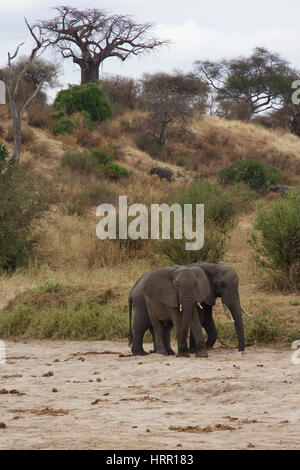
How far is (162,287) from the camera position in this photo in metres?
8.04

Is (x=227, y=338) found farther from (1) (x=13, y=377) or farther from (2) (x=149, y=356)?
(1) (x=13, y=377)

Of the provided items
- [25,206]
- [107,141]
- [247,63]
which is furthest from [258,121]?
[25,206]

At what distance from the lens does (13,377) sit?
7176 mm

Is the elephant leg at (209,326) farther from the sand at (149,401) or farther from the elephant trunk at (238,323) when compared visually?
the elephant trunk at (238,323)

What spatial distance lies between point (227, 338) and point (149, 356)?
146 cm

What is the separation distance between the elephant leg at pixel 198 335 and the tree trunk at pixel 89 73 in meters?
34.1

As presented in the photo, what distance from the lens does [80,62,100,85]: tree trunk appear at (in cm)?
4050

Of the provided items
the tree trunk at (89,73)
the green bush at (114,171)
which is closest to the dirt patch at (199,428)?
the green bush at (114,171)

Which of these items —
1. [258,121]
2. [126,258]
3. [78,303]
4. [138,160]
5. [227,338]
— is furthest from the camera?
[258,121]

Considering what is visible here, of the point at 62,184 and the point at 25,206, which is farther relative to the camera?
the point at 62,184

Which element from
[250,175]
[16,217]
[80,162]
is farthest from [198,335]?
[250,175]

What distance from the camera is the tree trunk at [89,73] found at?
40500 millimetres

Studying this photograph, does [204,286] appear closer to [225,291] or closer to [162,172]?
[225,291]

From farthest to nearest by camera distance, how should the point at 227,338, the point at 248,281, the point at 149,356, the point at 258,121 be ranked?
the point at 258,121, the point at 248,281, the point at 227,338, the point at 149,356
